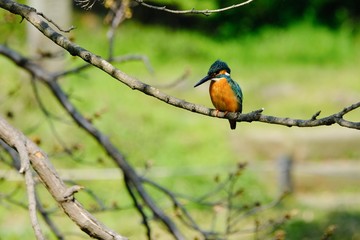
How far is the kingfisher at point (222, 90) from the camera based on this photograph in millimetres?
3211

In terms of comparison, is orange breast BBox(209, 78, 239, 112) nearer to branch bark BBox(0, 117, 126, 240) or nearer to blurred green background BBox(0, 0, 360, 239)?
branch bark BBox(0, 117, 126, 240)

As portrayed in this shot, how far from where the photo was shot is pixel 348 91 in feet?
42.6

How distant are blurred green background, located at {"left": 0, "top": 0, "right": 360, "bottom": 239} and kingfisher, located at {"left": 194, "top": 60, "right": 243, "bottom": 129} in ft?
15.1

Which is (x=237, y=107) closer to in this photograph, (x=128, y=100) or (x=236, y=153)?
(x=236, y=153)

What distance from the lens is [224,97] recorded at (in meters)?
3.22

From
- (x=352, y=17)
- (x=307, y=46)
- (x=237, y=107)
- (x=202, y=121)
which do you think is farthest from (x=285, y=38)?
(x=237, y=107)

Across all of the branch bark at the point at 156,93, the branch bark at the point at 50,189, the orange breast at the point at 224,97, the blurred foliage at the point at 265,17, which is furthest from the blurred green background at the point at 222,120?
the orange breast at the point at 224,97

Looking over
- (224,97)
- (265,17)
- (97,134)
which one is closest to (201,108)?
(224,97)

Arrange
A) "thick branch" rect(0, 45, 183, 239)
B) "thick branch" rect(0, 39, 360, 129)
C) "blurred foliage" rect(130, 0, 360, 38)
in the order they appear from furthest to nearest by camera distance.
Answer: "blurred foliage" rect(130, 0, 360, 38) → "thick branch" rect(0, 45, 183, 239) → "thick branch" rect(0, 39, 360, 129)

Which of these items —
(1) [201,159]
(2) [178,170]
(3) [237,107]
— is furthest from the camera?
(1) [201,159]

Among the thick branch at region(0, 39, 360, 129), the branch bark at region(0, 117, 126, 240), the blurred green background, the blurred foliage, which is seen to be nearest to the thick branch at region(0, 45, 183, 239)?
the branch bark at region(0, 117, 126, 240)

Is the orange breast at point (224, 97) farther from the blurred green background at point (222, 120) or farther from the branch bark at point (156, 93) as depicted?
the blurred green background at point (222, 120)

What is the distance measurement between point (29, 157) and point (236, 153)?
863 centimetres

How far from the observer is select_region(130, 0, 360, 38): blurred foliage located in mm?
13750
